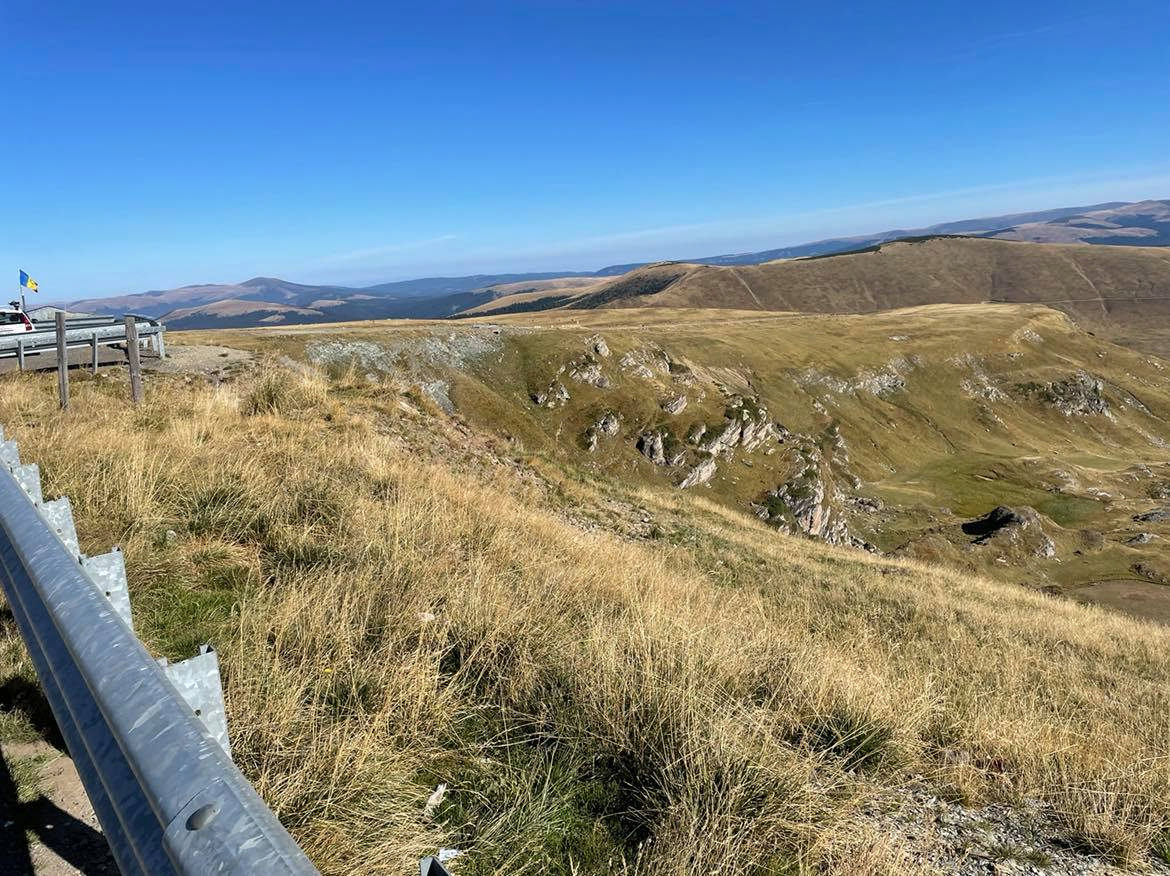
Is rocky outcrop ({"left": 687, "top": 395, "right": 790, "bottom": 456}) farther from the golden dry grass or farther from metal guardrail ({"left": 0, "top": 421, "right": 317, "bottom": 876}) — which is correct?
metal guardrail ({"left": 0, "top": 421, "right": 317, "bottom": 876})

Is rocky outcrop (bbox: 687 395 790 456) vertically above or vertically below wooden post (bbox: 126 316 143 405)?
below

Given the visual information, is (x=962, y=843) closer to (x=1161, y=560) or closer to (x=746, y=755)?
(x=746, y=755)

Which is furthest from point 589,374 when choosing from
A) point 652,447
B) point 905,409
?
point 905,409

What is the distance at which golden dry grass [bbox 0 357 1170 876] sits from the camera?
3.46m

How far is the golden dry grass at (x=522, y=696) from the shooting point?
3459 millimetres

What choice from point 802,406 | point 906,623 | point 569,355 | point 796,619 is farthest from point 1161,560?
point 796,619

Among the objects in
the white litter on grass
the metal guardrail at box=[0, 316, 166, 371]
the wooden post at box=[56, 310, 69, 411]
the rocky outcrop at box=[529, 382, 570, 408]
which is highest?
the metal guardrail at box=[0, 316, 166, 371]

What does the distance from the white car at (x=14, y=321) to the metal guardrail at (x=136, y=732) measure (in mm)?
24977

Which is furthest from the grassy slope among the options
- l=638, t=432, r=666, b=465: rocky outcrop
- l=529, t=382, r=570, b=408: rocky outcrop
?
l=638, t=432, r=666, b=465: rocky outcrop

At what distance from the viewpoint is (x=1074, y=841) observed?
4.23m

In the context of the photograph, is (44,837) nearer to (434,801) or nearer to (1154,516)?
(434,801)

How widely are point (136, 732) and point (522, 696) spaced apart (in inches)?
118

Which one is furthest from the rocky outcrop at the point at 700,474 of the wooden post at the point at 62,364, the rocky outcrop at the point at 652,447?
the wooden post at the point at 62,364

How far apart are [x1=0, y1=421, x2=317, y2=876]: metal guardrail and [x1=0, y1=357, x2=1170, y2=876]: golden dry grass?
1202 millimetres
